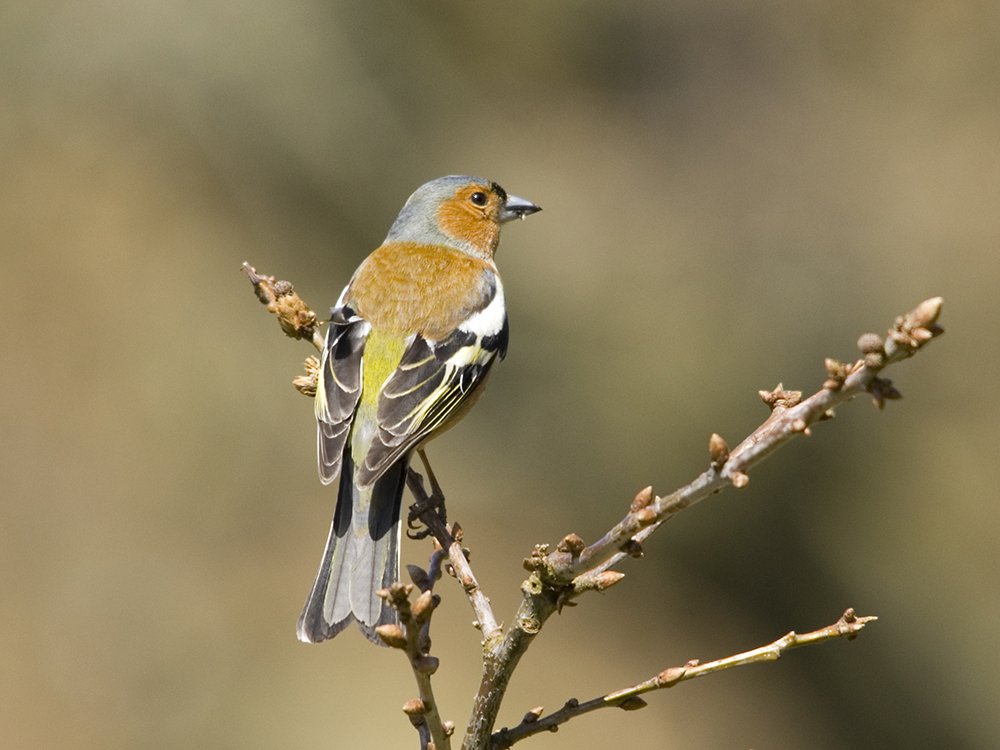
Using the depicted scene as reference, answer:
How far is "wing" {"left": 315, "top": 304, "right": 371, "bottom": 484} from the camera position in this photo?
11.8 feet

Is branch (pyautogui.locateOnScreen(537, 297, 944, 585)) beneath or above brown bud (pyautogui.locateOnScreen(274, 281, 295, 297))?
beneath

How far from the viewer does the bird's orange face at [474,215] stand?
5.21 m

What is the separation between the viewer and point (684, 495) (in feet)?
6.57

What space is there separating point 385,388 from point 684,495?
193 cm

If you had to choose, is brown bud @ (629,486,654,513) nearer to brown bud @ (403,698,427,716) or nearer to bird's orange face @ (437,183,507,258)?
brown bud @ (403,698,427,716)

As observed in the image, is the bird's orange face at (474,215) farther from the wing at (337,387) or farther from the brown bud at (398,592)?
the brown bud at (398,592)

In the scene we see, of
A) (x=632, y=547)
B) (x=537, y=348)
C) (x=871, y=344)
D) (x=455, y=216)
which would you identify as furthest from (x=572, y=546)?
(x=537, y=348)

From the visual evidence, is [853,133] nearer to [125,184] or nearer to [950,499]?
[950,499]

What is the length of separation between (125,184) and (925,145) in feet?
26.4

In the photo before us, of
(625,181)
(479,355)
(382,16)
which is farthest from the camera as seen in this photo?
(625,181)

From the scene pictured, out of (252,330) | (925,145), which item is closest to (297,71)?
(252,330)

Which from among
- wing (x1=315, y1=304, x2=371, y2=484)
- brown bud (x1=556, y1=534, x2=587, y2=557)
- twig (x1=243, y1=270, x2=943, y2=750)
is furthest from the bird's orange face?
brown bud (x1=556, y1=534, x2=587, y2=557)

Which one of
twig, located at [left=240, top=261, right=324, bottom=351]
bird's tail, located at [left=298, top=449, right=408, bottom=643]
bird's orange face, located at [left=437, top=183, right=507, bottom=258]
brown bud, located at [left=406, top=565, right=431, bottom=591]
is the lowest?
brown bud, located at [left=406, top=565, right=431, bottom=591]

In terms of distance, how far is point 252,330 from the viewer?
1093cm
